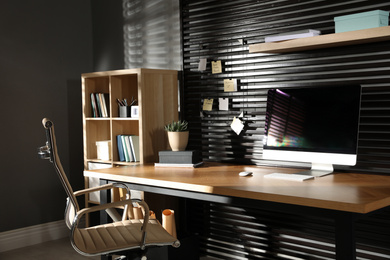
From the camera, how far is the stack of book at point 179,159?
3.19m

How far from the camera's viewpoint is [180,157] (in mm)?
3213

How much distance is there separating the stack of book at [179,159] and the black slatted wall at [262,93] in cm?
35

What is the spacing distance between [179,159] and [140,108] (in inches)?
20.4

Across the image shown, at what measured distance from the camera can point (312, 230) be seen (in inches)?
116

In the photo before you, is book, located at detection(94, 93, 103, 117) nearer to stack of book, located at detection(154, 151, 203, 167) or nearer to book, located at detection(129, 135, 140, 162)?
book, located at detection(129, 135, 140, 162)

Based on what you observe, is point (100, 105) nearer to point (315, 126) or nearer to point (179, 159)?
point (179, 159)

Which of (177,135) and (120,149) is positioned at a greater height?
(177,135)

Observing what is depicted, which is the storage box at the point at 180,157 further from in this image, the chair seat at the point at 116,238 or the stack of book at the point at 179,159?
the chair seat at the point at 116,238

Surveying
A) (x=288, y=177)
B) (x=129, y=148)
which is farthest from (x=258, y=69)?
(x=129, y=148)

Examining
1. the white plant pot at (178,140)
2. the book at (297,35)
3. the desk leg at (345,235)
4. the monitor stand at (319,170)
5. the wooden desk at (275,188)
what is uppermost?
the book at (297,35)

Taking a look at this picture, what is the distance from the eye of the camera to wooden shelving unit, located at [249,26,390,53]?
2375 mm

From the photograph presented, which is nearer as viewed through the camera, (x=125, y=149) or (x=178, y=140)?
(x=178, y=140)

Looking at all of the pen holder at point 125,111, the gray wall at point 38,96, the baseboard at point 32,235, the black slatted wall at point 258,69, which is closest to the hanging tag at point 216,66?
the black slatted wall at point 258,69

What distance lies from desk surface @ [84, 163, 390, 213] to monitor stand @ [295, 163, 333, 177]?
48 mm
